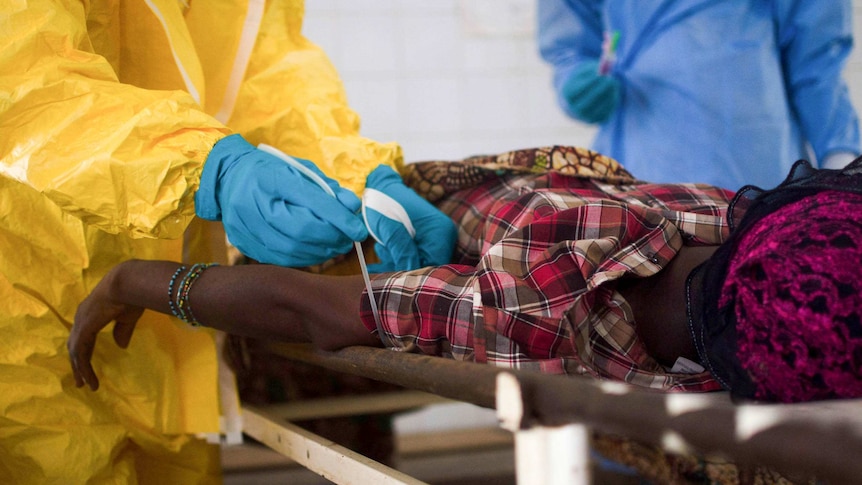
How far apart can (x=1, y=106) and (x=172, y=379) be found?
0.47 metres

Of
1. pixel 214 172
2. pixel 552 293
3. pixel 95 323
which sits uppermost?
pixel 214 172

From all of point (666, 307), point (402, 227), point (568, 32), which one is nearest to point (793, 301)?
point (666, 307)

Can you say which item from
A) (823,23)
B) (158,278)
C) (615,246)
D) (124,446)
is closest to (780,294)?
(615,246)

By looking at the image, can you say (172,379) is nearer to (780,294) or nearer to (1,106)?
(1,106)

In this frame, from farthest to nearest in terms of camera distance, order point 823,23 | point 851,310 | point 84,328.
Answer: point 823,23 → point 84,328 → point 851,310

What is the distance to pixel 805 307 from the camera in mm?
552

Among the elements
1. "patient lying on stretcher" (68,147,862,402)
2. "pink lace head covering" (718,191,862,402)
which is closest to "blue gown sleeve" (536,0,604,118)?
"patient lying on stretcher" (68,147,862,402)

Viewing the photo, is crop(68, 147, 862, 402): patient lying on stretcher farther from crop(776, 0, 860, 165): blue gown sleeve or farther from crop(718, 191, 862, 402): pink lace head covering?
crop(776, 0, 860, 165): blue gown sleeve

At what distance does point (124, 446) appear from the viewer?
44.3 inches

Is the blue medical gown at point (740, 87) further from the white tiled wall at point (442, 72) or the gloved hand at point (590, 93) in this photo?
the white tiled wall at point (442, 72)

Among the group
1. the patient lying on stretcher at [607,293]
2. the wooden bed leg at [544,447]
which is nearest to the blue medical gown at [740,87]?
the patient lying on stretcher at [607,293]

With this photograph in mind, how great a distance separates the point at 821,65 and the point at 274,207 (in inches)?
60.6

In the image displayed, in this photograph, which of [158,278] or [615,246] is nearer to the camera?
[615,246]

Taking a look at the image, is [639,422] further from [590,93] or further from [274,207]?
[590,93]
